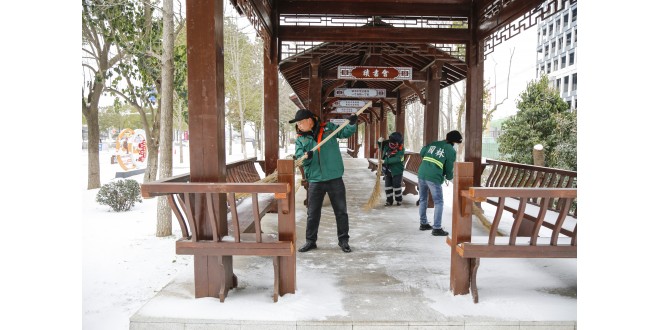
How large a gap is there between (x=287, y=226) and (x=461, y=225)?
148 cm

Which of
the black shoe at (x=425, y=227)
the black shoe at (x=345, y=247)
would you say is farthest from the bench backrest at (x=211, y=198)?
the black shoe at (x=425, y=227)

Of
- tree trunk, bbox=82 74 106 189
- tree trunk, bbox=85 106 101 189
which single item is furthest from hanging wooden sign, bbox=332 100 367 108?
tree trunk, bbox=85 106 101 189

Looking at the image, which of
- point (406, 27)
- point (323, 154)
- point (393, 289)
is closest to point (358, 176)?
point (406, 27)

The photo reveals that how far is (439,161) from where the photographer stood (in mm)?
5723

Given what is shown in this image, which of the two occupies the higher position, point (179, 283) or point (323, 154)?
point (323, 154)

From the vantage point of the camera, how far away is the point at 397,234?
5.91 meters

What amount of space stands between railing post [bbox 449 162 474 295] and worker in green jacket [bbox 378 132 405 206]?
4.68 metres

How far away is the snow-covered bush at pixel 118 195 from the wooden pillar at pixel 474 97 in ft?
27.9

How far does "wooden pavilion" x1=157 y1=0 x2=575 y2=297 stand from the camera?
11.3 ft

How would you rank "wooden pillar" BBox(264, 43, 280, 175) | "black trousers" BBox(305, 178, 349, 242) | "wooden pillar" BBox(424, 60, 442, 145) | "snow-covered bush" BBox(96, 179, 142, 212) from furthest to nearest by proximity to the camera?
1. "snow-covered bush" BBox(96, 179, 142, 212)
2. "wooden pillar" BBox(424, 60, 442, 145)
3. "wooden pillar" BBox(264, 43, 280, 175)
4. "black trousers" BBox(305, 178, 349, 242)

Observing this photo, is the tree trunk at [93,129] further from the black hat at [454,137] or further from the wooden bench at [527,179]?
the wooden bench at [527,179]

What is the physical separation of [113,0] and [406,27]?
6.18 meters

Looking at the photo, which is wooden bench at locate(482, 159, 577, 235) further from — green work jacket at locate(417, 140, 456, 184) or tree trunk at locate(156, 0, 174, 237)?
tree trunk at locate(156, 0, 174, 237)

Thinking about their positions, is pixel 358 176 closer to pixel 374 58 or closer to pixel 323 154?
pixel 374 58
